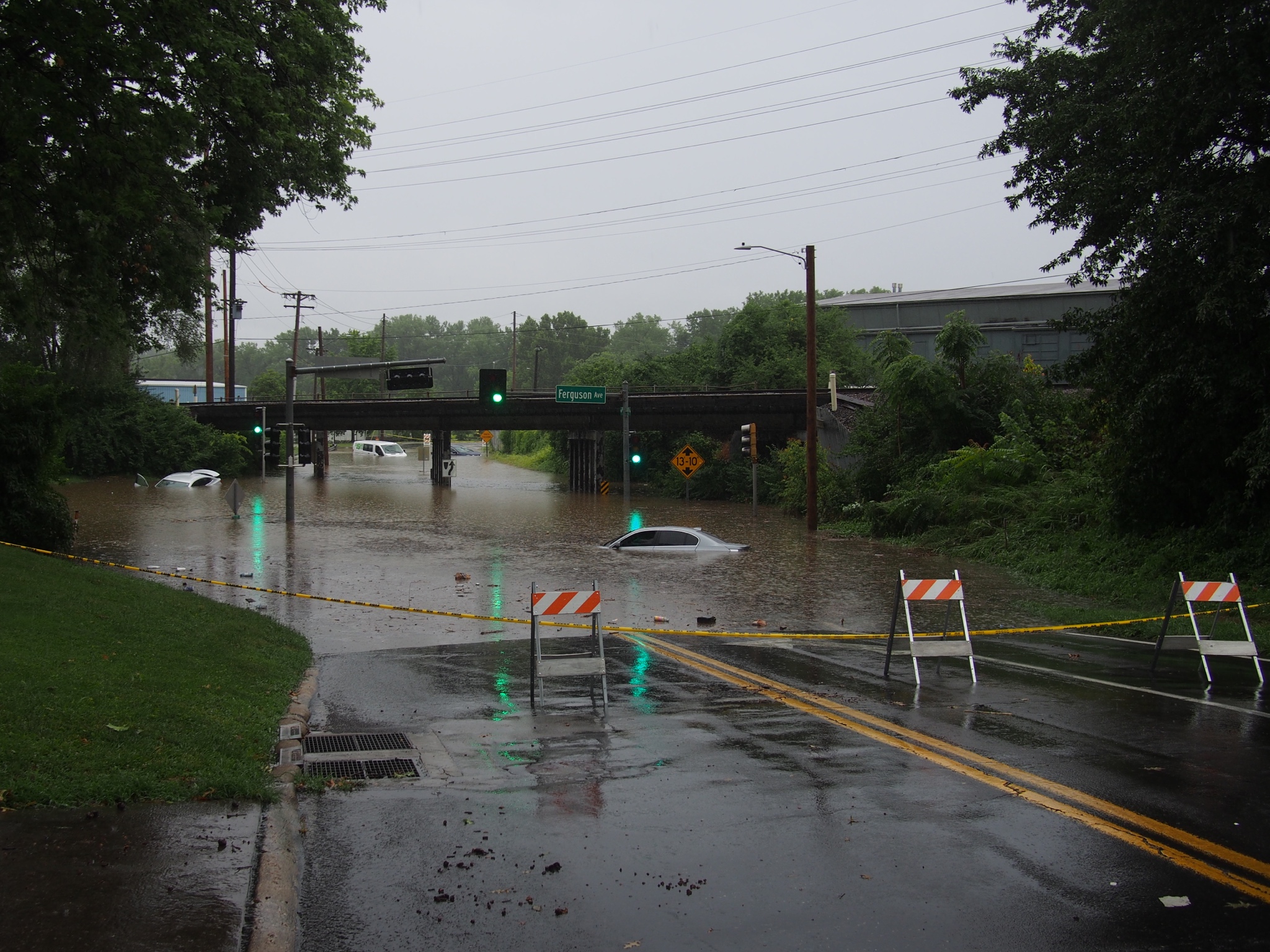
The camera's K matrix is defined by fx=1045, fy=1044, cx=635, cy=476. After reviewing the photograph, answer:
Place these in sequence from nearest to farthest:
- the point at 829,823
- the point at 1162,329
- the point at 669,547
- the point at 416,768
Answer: the point at 829,823
the point at 416,768
the point at 1162,329
the point at 669,547

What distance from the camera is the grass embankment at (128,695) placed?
5992 millimetres

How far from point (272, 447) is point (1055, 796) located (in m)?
32.6

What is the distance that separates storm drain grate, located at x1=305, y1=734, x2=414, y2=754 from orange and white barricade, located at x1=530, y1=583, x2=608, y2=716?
1.58 meters

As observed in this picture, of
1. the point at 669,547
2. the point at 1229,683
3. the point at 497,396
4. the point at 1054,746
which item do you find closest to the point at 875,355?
the point at 497,396

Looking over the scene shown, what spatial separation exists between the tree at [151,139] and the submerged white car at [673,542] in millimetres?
12001

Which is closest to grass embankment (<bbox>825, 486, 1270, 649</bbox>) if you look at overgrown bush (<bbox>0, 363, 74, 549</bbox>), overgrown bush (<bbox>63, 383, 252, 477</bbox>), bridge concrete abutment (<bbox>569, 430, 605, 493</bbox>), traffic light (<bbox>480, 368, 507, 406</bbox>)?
traffic light (<bbox>480, 368, 507, 406</bbox>)

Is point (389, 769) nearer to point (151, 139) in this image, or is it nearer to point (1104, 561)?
point (151, 139)

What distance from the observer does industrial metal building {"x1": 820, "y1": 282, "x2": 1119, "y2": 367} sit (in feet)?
206

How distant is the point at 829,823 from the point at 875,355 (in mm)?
35525

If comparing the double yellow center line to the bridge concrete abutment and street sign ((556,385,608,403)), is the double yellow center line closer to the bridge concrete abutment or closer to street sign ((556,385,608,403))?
street sign ((556,385,608,403))

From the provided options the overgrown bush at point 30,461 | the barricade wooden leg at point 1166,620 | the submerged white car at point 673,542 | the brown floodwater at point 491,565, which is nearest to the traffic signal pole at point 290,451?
the brown floodwater at point 491,565

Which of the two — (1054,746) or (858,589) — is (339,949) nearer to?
(1054,746)

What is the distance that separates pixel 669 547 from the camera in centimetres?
2492

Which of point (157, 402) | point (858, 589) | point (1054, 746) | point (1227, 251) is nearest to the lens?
point (1054, 746)
